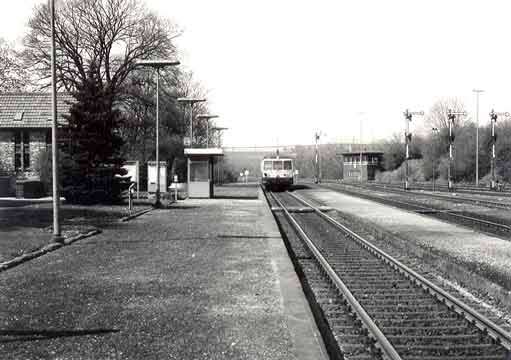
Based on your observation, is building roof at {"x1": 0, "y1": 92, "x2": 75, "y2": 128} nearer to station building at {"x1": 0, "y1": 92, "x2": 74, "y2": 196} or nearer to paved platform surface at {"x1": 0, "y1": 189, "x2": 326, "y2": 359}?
station building at {"x1": 0, "y1": 92, "x2": 74, "y2": 196}

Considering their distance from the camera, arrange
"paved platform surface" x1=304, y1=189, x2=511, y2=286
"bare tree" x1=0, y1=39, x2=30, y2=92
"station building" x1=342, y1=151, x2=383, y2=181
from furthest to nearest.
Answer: "station building" x1=342, y1=151, x2=383, y2=181, "bare tree" x1=0, y1=39, x2=30, y2=92, "paved platform surface" x1=304, y1=189, x2=511, y2=286

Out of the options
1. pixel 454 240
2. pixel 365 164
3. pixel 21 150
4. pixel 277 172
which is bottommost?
pixel 454 240

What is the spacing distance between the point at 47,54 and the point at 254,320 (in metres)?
38.9

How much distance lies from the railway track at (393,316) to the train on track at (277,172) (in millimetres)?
36119

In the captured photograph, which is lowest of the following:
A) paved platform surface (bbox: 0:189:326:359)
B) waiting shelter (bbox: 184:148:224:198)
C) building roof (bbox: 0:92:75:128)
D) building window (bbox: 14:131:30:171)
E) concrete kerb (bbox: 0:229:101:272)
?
paved platform surface (bbox: 0:189:326:359)

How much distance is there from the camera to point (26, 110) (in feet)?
152

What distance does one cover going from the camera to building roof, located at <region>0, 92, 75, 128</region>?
147ft

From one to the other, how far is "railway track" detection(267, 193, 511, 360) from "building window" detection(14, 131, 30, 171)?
36.1 m

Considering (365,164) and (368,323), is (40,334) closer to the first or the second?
(368,323)

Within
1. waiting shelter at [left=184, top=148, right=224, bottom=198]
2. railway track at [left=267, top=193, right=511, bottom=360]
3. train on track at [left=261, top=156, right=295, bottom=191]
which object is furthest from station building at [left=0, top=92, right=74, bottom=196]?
railway track at [left=267, top=193, right=511, bottom=360]

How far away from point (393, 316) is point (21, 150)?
137 ft

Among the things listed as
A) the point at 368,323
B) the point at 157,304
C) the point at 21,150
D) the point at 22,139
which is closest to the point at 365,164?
the point at 22,139

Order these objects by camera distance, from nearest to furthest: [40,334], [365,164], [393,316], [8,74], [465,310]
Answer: [40,334] → [465,310] → [393,316] → [8,74] → [365,164]

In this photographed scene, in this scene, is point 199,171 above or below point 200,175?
above
